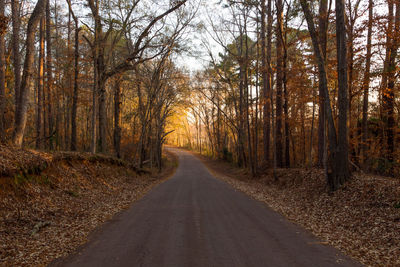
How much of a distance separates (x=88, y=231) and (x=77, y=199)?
345 cm

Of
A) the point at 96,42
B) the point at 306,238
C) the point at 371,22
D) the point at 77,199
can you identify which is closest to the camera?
the point at 306,238

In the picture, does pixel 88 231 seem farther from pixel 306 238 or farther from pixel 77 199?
pixel 306 238

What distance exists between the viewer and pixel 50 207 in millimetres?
8055

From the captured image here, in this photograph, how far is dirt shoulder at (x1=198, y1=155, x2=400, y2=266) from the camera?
5551 millimetres

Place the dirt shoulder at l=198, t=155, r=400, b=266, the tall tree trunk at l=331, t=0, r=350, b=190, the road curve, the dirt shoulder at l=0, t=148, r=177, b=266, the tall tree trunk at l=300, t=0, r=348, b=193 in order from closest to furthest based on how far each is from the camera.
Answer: the road curve, the dirt shoulder at l=0, t=148, r=177, b=266, the dirt shoulder at l=198, t=155, r=400, b=266, the tall tree trunk at l=331, t=0, r=350, b=190, the tall tree trunk at l=300, t=0, r=348, b=193

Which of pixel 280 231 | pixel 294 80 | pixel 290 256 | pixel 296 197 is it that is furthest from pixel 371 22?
pixel 290 256

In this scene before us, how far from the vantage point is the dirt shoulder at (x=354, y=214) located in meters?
5.55

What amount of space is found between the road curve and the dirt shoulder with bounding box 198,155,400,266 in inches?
19.8

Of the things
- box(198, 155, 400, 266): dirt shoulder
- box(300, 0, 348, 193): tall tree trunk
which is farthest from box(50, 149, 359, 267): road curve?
box(300, 0, 348, 193): tall tree trunk

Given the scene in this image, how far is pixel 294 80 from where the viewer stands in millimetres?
17391

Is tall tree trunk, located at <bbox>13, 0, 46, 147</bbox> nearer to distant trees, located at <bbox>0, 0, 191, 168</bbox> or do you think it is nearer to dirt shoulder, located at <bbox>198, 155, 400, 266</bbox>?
distant trees, located at <bbox>0, 0, 191, 168</bbox>

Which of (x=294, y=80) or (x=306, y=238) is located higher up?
(x=294, y=80)

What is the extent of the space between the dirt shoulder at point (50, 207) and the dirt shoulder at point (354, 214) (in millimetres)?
5348

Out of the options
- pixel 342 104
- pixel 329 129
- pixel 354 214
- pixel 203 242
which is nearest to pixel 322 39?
pixel 342 104
